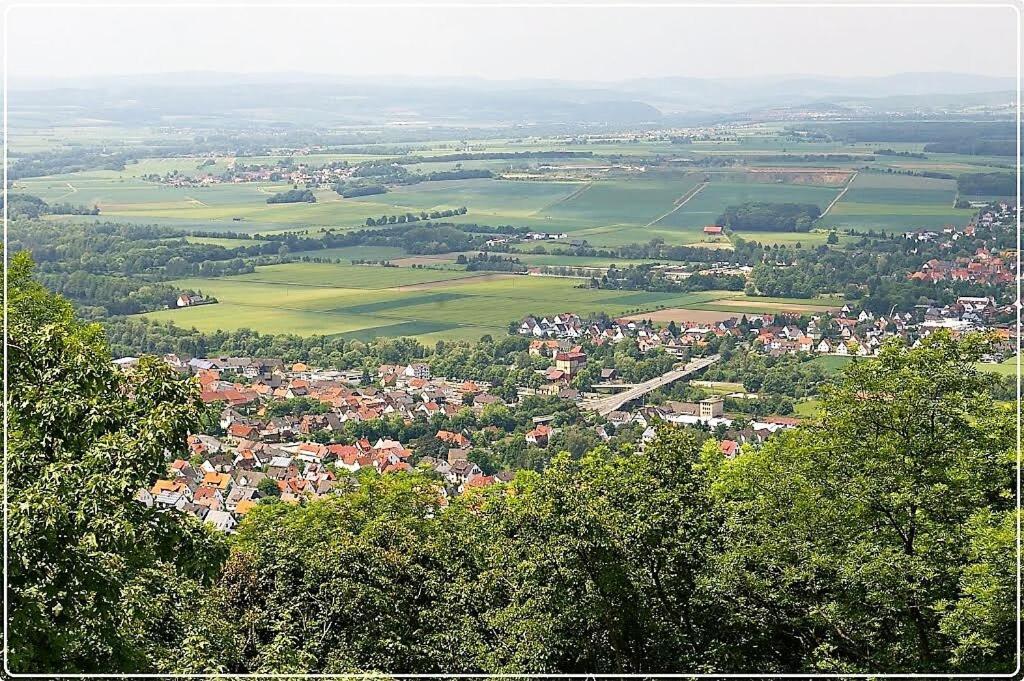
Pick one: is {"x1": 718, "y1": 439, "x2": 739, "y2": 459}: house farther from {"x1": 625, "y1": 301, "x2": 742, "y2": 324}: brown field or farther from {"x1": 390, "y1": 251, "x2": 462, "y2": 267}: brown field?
{"x1": 390, "y1": 251, "x2": 462, "y2": 267}: brown field

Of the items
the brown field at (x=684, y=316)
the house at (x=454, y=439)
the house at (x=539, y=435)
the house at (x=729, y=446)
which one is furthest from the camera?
the brown field at (x=684, y=316)

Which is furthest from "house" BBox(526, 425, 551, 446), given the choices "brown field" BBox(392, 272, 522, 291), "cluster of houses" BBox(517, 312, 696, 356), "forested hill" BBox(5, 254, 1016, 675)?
"brown field" BBox(392, 272, 522, 291)

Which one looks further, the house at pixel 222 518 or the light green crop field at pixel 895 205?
the light green crop field at pixel 895 205

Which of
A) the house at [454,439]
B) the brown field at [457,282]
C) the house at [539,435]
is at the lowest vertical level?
the house at [454,439]

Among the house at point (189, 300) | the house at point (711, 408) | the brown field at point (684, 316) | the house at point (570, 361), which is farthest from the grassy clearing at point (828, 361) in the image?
the house at point (189, 300)

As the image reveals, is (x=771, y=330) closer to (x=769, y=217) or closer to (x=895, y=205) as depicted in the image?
(x=769, y=217)

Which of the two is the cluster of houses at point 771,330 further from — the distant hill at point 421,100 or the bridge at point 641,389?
the distant hill at point 421,100
